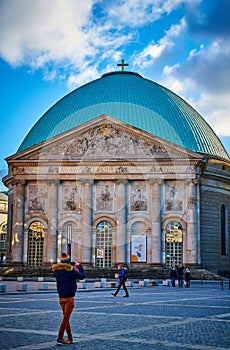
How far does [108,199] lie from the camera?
56.5 metres

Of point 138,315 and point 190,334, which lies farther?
point 138,315

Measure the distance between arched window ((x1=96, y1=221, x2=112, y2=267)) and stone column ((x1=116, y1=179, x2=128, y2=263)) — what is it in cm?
123

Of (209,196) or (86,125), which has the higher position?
(86,125)

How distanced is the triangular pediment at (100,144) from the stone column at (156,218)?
9.39 feet

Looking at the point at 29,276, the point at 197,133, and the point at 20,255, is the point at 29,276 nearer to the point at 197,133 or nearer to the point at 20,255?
the point at 20,255

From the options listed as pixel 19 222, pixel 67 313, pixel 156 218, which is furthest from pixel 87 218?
pixel 67 313

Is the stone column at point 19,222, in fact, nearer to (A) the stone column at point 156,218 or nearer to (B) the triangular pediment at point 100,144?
(B) the triangular pediment at point 100,144

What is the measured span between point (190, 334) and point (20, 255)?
44353 mm

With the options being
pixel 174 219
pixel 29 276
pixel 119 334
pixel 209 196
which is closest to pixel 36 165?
pixel 29 276

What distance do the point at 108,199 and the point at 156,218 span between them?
4985 millimetres

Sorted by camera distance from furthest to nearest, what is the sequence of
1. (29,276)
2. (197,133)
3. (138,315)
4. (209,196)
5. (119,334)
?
1. (197,133)
2. (209,196)
3. (29,276)
4. (138,315)
5. (119,334)

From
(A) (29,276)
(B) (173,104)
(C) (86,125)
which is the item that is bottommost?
(A) (29,276)

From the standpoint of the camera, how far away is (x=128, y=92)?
219 feet

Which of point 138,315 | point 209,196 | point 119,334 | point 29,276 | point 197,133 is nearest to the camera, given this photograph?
point 119,334
